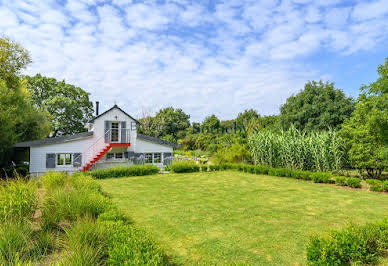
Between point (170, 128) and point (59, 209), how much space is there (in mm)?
34159

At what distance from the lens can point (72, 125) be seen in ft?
93.9

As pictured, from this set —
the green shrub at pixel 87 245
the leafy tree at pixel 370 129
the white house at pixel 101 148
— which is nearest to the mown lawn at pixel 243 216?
the green shrub at pixel 87 245

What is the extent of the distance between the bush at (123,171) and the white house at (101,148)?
9.90 feet

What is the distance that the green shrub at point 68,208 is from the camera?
4.65 m

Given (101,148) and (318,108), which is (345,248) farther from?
(318,108)

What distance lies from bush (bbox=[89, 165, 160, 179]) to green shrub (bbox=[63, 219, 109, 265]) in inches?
410

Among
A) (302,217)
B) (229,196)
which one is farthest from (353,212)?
(229,196)

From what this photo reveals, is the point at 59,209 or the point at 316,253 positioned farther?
the point at 59,209

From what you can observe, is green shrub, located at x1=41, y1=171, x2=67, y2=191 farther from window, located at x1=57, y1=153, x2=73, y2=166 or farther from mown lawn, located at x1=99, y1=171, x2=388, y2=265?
window, located at x1=57, y1=153, x2=73, y2=166

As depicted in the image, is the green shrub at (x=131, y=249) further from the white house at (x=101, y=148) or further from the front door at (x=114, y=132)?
the front door at (x=114, y=132)

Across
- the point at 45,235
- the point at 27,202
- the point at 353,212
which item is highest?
the point at 27,202

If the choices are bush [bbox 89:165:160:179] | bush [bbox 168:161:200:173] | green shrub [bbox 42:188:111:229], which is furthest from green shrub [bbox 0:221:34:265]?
bush [bbox 168:161:200:173]

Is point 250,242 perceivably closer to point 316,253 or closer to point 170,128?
point 316,253

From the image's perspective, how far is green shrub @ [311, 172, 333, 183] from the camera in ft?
36.4
